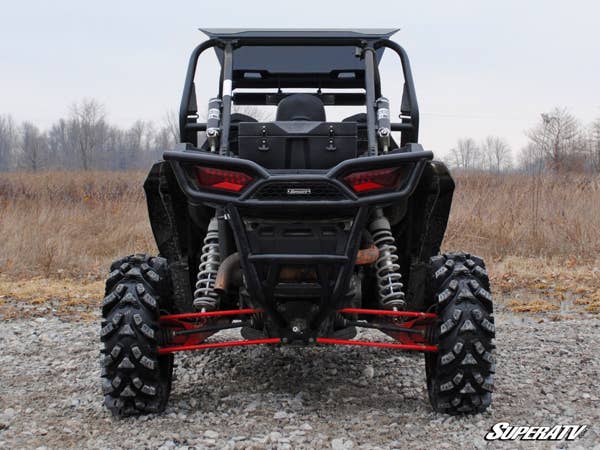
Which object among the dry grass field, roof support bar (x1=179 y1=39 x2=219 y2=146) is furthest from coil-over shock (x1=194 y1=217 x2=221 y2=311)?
the dry grass field

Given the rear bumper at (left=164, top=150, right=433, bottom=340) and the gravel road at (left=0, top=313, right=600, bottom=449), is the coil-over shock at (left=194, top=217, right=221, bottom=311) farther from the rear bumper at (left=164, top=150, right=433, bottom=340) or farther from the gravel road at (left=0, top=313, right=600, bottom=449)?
the gravel road at (left=0, top=313, right=600, bottom=449)

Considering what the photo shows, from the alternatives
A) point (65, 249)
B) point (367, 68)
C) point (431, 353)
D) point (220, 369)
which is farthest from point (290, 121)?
point (65, 249)

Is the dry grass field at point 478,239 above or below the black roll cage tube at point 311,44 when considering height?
below

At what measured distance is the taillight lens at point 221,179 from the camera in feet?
10.8

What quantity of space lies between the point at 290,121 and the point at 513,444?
192cm

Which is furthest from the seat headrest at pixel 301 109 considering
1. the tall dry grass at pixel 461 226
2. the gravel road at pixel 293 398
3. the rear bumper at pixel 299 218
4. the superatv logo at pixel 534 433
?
the tall dry grass at pixel 461 226

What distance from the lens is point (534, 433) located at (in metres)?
3.33

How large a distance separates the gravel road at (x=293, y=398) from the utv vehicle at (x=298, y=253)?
0.21 meters

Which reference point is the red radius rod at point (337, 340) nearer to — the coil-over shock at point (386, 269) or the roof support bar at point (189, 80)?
the coil-over shock at point (386, 269)

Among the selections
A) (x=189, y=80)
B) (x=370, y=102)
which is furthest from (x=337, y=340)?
(x=189, y=80)

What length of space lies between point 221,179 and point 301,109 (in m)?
1.06

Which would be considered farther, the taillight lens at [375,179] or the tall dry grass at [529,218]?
the tall dry grass at [529,218]

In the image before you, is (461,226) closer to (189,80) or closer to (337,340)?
(189,80)

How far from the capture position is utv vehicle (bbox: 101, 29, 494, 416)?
3291mm
